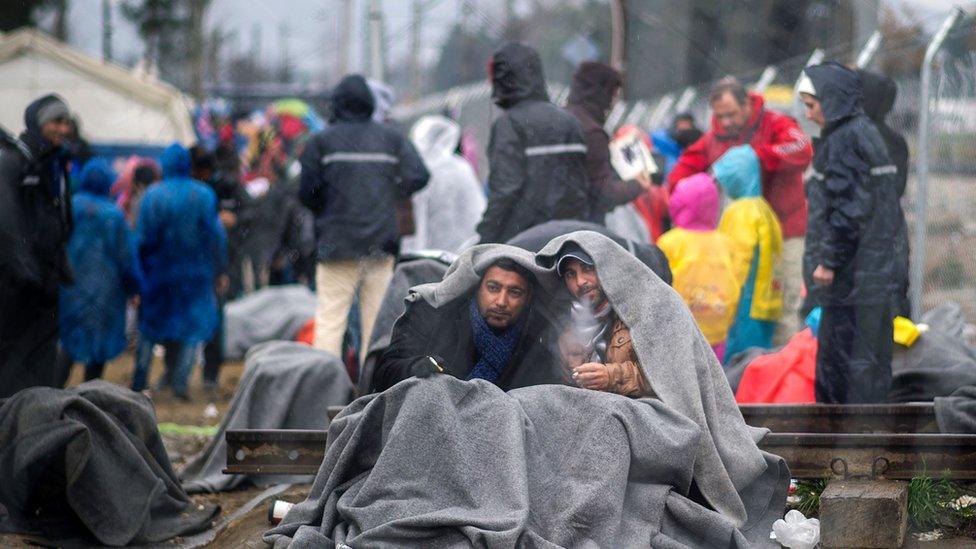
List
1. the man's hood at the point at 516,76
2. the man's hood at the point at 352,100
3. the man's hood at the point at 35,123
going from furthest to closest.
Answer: the man's hood at the point at 352,100 < the man's hood at the point at 516,76 < the man's hood at the point at 35,123

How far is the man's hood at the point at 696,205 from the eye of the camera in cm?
891

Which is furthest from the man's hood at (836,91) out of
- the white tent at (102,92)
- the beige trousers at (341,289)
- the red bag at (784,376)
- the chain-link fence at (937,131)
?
the white tent at (102,92)

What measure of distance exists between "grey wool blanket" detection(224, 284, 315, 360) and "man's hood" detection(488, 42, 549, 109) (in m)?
5.11

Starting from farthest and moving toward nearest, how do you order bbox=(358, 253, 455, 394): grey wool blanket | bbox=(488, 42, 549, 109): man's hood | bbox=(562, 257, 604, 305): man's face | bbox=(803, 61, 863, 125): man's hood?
bbox=(488, 42, 549, 109): man's hood, bbox=(803, 61, 863, 125): man's hood, bbox=(358, 253, 455, 394): grey wool blanket, bbox=(562, 257, 604, 305): man's face

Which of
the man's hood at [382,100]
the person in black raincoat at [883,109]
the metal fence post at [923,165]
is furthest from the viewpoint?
the man's hood at [382,100]

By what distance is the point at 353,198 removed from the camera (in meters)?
9.52

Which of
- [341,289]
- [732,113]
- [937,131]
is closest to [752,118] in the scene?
[732,113]

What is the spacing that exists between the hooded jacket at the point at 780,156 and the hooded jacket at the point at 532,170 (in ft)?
4.61

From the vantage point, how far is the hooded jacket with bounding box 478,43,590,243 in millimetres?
8445

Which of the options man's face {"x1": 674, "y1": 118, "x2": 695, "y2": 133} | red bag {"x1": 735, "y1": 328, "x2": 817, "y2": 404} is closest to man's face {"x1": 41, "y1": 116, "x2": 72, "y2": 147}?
red bag {"x1": 735, "y1": 328, "x2": 817, "y2": 404}

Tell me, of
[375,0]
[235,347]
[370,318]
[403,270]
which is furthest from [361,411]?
[375,0]

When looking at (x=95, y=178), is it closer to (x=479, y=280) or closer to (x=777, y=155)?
(x=777, y=155)

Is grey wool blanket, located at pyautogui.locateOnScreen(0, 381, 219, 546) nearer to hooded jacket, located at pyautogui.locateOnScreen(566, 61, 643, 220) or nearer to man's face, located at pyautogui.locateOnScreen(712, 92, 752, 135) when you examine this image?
hooded jacket, located at pyautogui.locateOnScreen(566, 61, 643, 220)

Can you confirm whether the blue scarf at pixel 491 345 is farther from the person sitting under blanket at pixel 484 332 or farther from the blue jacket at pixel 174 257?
the blue jacket at pixel 174 257
